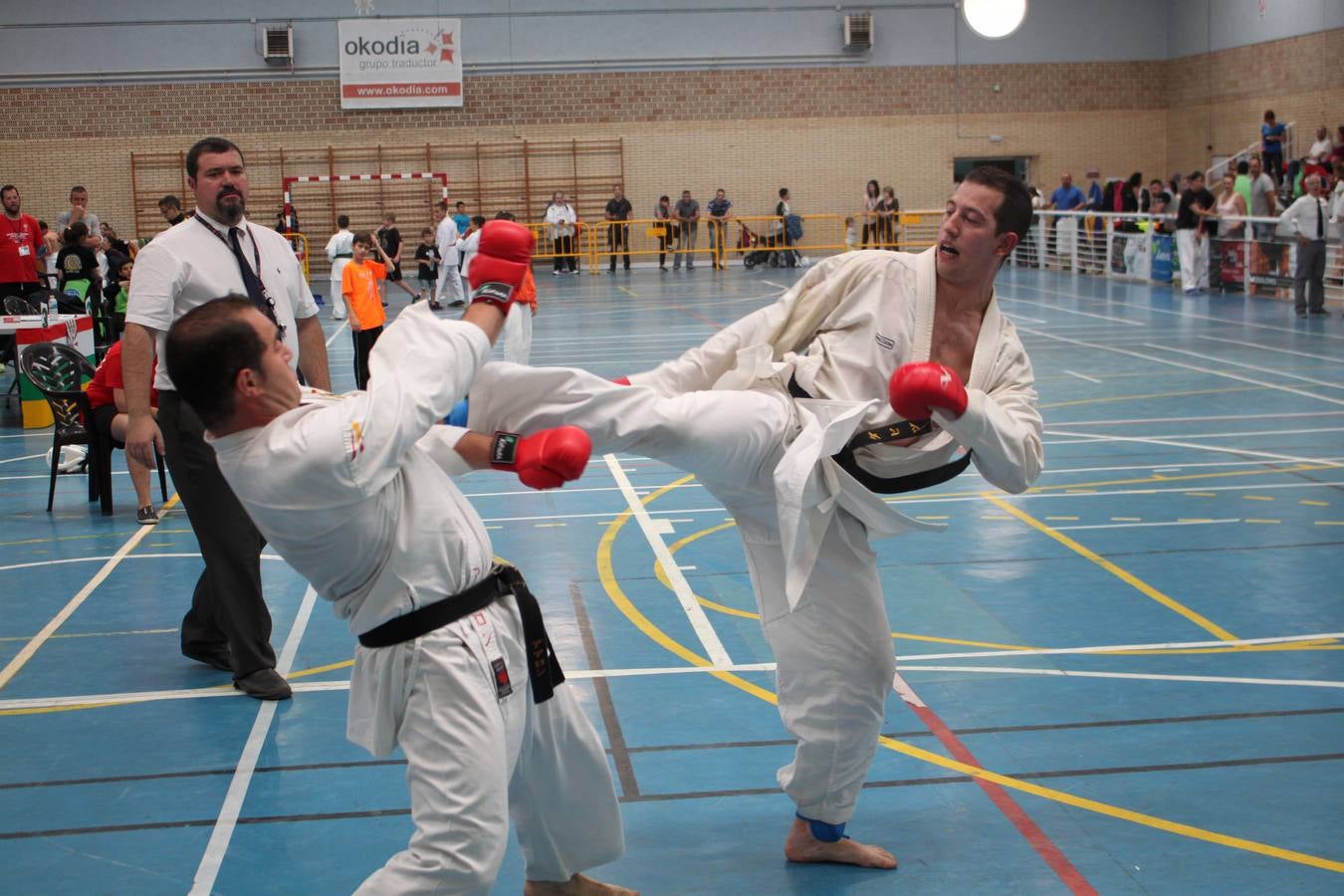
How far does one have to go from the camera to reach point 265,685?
18.0ft

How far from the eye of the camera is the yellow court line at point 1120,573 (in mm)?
6008

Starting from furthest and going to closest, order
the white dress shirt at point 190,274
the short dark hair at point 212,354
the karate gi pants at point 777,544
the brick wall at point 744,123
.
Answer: the brick wall at point 744,123
the white dress shirt at point 190,274
the karate gi pants at point 777,544
the short dark hair at point 212,354

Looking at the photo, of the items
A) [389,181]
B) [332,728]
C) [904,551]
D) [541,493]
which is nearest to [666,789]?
[332,728]

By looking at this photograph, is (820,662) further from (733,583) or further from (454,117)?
(454,117)

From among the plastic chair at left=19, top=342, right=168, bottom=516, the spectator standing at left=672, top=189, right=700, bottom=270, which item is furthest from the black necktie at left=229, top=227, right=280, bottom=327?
the spectator standing at left=672, top=189, right=700, bottom=270

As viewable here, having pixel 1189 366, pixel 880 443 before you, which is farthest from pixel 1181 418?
pixel 880 443

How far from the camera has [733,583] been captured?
273 inches

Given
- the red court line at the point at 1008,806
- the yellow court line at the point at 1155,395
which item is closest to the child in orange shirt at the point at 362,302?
the yellow court line at the point at 1155,395

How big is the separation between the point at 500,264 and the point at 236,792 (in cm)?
234

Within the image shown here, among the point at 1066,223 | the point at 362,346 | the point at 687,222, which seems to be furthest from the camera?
the point at 687,222

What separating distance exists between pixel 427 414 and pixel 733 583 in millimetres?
4194

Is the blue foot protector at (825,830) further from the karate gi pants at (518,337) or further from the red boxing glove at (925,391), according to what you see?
the karate gi pants at (518,337)

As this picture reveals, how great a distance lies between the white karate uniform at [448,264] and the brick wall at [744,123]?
9.19 meters

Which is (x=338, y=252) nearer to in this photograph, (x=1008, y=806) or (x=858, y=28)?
(x=858, y=28)
